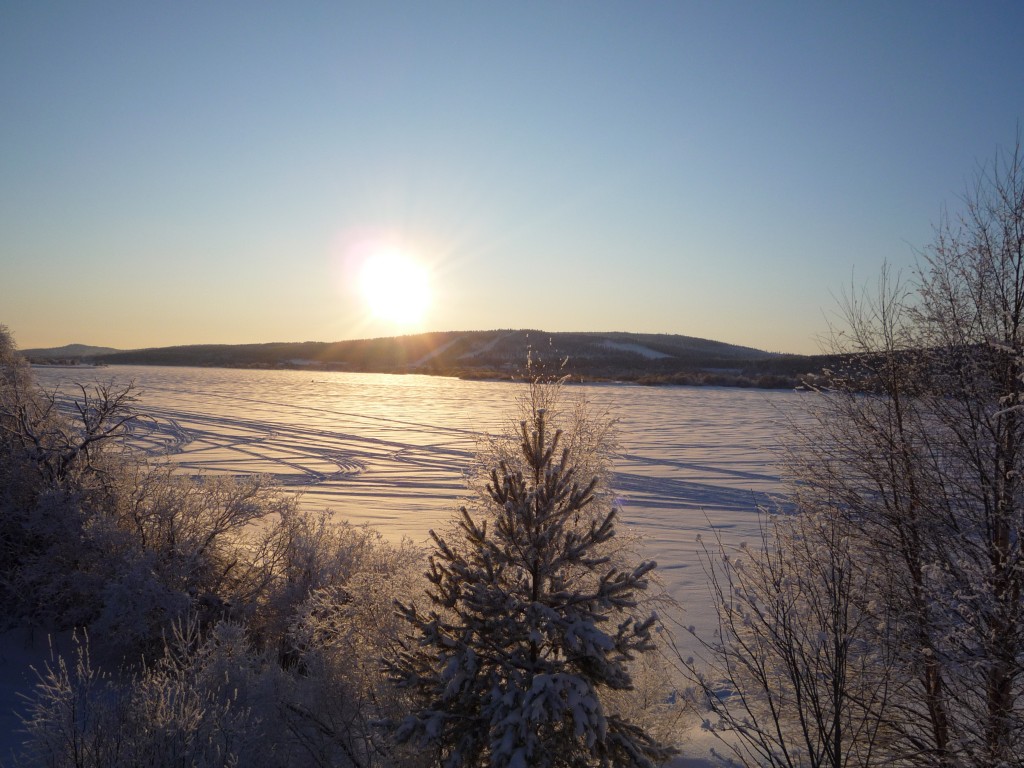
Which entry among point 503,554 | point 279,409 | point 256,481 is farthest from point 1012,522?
point 279,409

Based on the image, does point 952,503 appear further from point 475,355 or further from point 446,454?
point 475,355

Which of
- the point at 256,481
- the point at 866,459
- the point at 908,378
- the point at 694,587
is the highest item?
the point at 908,378

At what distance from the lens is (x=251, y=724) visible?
5039 mm

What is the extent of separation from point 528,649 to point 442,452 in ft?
53.6

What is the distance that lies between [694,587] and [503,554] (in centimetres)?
623

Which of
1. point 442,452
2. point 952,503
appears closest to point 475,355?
point 442,452

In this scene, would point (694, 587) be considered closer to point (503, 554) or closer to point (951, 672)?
point (951, 672)

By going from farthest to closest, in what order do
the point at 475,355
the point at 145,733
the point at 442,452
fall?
the point at 475,355
the point at 442,452
the point at 145,733

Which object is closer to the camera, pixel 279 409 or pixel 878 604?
pixel 878 604

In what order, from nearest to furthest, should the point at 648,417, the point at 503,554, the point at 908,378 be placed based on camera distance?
1. the point at 503,554
2. the point at 908,378
3. the point at 648,417

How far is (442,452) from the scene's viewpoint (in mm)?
20250

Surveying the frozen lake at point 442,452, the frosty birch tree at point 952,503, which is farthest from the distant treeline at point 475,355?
the frosty birch tree at point 952,503

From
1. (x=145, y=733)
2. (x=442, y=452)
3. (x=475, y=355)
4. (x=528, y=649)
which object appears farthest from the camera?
(x=475, y=355)

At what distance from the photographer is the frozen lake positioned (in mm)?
12281
